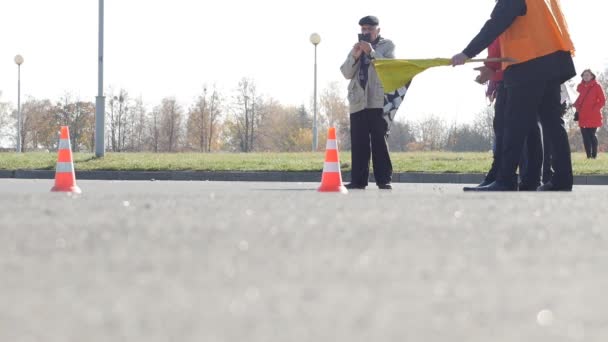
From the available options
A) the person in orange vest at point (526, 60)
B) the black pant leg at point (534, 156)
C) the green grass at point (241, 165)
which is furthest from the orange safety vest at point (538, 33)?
the green grass at point (241, 165)

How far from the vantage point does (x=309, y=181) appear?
1650 cm

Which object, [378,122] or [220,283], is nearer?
[220,283]

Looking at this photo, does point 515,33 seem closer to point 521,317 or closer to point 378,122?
point 378,122

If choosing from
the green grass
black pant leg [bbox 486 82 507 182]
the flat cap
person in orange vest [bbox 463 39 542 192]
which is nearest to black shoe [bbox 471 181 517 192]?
person in orange vest [bbox 463 39 542 192]

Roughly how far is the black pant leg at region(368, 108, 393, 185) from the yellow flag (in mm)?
505

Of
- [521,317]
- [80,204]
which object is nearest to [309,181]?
[80,204]

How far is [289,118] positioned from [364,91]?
87117 mm

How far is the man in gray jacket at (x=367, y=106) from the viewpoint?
36.6ft

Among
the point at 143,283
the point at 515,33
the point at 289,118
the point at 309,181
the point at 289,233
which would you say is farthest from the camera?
the point at 289,118

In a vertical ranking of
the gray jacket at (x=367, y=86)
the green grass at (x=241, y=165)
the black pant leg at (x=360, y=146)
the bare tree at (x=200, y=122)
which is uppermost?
the bare tree at (x=200, y=122)

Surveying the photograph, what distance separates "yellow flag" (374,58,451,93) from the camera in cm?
1060

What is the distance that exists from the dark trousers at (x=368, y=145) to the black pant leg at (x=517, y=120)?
1.94 metres

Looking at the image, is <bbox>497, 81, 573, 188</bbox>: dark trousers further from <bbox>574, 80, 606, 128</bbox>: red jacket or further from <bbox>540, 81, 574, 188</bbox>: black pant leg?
<bbox>574, 80, 606, 128</bbox>: red jacket

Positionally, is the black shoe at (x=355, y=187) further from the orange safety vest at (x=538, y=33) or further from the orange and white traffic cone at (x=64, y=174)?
the orange and white traffic cone at (x=64, y=174)
